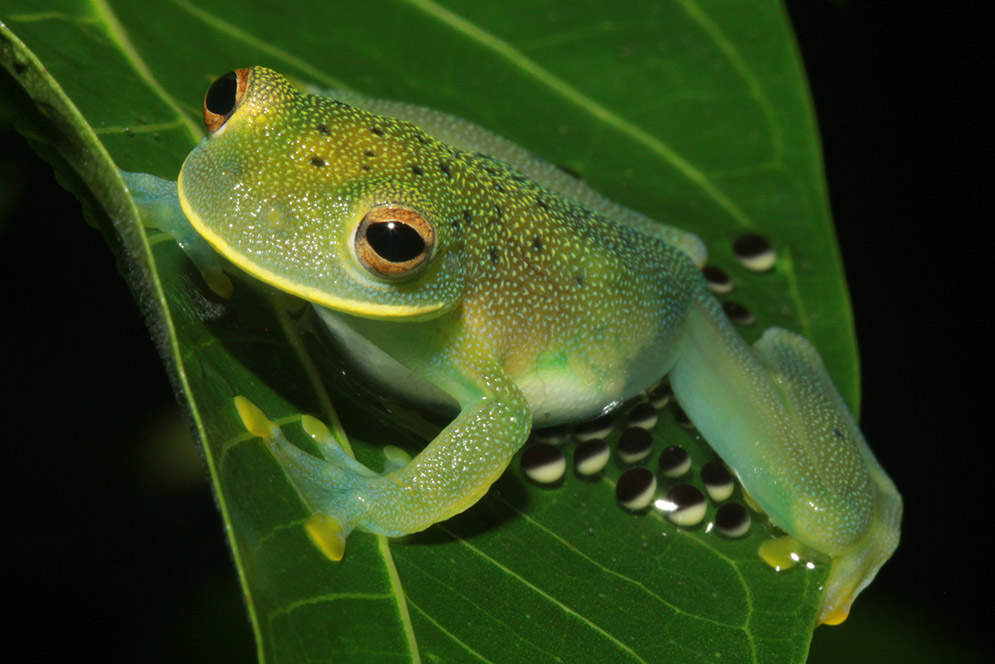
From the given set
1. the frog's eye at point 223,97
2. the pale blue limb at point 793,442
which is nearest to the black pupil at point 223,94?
the frog's eye at point 223,97

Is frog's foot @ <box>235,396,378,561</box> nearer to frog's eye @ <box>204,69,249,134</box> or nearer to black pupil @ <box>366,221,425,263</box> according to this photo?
black pupil @ <box>366,221,425,263</box>

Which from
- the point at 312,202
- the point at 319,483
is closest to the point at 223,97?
the point at 312,202

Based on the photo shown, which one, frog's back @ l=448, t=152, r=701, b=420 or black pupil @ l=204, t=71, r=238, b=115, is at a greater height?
black pupil @ l=204, t=71, r=238, b=115

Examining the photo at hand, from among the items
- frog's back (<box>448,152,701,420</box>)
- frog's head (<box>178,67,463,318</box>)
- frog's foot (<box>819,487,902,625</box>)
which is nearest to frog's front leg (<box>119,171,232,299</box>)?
frog's head (<box>178,67,463,318</box>)

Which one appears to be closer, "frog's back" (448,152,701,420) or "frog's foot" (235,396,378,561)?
"frog's foot" (235,396,378,561)

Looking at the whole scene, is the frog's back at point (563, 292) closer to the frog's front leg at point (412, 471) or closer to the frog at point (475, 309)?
the frog at point (475, 309)

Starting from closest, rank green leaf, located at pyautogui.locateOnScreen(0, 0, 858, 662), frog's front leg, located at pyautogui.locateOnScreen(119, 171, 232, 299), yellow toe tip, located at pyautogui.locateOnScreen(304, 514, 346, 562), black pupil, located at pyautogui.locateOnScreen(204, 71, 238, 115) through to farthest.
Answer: green leaf, located at pyautogui.locateOnScreen(0, 0, 858, 662)
yellow toe tip, located at pyautogui.locateOnScreen(304, 514, 346, 562)
black pupil, located at pyautogui.locateOnScreen(204, 71, 238, 115)
frog's front leg, located at pyautogui.locateOnScreen(119, 171, 232, 299)

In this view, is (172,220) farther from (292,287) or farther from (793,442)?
(793,442)
